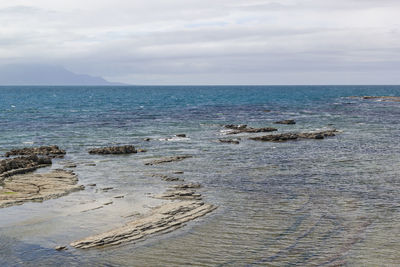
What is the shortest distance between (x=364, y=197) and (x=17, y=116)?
237 ft

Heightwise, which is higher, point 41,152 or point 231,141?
point 231,141

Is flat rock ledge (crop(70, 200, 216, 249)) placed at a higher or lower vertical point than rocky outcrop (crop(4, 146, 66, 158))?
lower

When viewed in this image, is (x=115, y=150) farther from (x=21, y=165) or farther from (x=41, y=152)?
(x=21, y=165)

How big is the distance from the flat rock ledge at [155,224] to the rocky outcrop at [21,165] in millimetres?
14876

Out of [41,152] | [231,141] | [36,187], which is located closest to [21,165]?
[36,187]

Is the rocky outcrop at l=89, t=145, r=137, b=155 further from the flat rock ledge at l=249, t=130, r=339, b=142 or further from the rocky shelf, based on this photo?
the flat rock ledge at l=249, t=130, r=339, b=142

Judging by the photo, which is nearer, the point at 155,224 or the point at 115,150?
the point at 155,224

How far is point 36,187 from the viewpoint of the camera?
96.7 feet

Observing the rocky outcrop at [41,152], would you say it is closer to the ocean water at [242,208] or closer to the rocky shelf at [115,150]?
the ocean water at [242,208]

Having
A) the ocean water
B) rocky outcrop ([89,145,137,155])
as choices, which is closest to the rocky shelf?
rocky outcrop ([89,145,137,155])

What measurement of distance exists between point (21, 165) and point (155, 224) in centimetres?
1803

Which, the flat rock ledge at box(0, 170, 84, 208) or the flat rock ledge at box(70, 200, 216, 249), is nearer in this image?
the flat rock ledge at box(70, 200, 216, 249)

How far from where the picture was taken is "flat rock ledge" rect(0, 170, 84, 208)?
26.9 meters

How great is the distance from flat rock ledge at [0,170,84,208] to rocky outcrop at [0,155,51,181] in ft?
2.94
